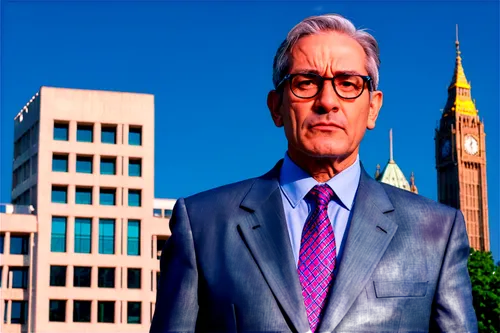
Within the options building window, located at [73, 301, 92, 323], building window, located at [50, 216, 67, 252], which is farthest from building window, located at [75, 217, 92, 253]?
building window, located at [73, 301, 92, 323]

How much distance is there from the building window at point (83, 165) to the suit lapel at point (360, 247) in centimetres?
6976

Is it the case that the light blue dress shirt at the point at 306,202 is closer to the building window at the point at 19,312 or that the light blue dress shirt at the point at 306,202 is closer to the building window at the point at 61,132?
the building window at the point at 19,312

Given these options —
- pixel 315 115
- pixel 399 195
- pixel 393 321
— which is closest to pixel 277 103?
pixel 315 115

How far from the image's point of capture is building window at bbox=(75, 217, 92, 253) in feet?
233

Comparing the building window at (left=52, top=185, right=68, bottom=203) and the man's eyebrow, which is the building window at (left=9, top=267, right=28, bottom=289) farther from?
the man's eyebrow

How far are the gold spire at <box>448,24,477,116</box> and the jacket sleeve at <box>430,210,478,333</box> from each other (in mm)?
154474

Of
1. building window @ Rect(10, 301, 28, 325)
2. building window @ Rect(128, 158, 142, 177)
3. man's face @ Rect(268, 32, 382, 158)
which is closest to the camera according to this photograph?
man's face @ Rect(268, 32, 382, 158)

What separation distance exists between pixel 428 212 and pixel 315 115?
2.13 feet

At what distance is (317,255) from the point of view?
4219 mm

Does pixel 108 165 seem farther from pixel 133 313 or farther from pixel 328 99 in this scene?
pixel 328 99

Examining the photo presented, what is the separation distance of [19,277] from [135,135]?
507 inches

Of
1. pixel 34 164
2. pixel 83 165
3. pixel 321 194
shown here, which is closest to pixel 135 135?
pixel 83 165

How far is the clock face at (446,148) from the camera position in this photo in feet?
518

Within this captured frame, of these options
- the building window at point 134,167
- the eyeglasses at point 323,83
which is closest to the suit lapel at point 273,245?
the eyeglasses at point 323,83
